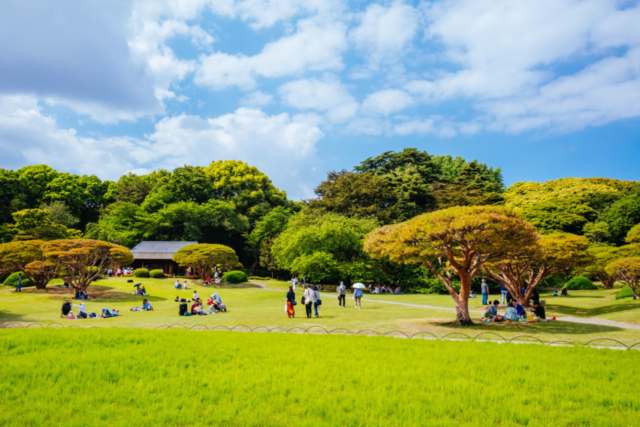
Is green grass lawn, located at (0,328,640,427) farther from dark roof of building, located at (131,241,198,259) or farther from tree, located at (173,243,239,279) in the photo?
dark roof of building, located at (131,241,198,259)

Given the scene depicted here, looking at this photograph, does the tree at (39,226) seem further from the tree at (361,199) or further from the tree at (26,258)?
the tree at (361,199)

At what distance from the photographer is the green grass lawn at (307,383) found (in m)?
5.64

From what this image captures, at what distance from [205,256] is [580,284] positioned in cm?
3785

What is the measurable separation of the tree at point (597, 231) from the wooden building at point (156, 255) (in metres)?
47.1

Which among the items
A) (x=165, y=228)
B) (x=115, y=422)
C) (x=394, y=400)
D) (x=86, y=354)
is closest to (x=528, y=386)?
(x=394, y=400)

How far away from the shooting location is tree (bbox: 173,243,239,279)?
36188mm

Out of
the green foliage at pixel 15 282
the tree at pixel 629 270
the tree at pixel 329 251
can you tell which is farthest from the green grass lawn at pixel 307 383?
the green foliage at pixel 15 282

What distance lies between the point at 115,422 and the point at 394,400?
4.24 metres

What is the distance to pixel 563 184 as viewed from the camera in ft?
184

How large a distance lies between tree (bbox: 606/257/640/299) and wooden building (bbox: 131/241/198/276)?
4115cm

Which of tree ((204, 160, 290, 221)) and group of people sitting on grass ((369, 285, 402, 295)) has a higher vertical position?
tree ((204, 160, 290, 221))

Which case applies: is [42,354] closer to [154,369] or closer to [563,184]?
[154,369]

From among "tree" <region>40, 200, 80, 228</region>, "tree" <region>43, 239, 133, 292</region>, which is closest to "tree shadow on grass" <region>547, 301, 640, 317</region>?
"tree" <region>43, 239, 133, 292</region>

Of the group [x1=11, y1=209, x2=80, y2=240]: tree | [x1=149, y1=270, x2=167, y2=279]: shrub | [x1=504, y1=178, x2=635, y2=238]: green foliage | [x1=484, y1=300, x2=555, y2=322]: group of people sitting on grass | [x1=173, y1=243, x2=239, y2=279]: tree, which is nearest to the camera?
[x1=484, y1=300, x2=555, y2=322]: group of people sitting on grass
